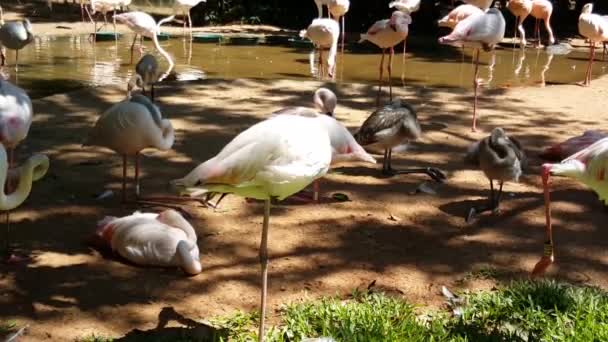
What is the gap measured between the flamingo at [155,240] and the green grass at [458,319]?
594 millimetres

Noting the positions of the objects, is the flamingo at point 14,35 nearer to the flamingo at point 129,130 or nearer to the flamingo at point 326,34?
the flamingo at point 326,34

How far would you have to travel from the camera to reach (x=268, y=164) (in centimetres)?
333

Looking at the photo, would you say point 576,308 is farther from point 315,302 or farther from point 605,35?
point 605,35

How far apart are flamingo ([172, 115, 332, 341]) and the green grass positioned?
36cm

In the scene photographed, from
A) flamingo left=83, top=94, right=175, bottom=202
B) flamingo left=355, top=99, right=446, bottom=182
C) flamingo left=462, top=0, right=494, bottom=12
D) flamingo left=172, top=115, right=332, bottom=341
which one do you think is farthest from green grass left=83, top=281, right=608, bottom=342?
flamingo left=462, top=0, right=494, bottom=12

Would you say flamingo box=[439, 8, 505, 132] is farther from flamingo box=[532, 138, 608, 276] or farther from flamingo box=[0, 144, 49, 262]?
flamingo box=[0, 144, 49, 262]

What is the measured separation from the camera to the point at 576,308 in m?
3.85

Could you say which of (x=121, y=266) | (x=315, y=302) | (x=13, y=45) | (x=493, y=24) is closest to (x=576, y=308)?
(x=315, y=302)

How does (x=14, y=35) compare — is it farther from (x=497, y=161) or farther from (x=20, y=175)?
(x=497, y=161)

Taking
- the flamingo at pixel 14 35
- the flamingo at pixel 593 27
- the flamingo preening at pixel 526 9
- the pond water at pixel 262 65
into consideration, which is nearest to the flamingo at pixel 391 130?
the pond water at pixel 262 65

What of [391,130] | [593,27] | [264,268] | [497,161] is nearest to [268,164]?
[264,268]

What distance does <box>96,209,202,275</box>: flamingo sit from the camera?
4.34 meters

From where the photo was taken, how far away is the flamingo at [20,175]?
3828mm

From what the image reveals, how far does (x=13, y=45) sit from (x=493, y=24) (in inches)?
251
